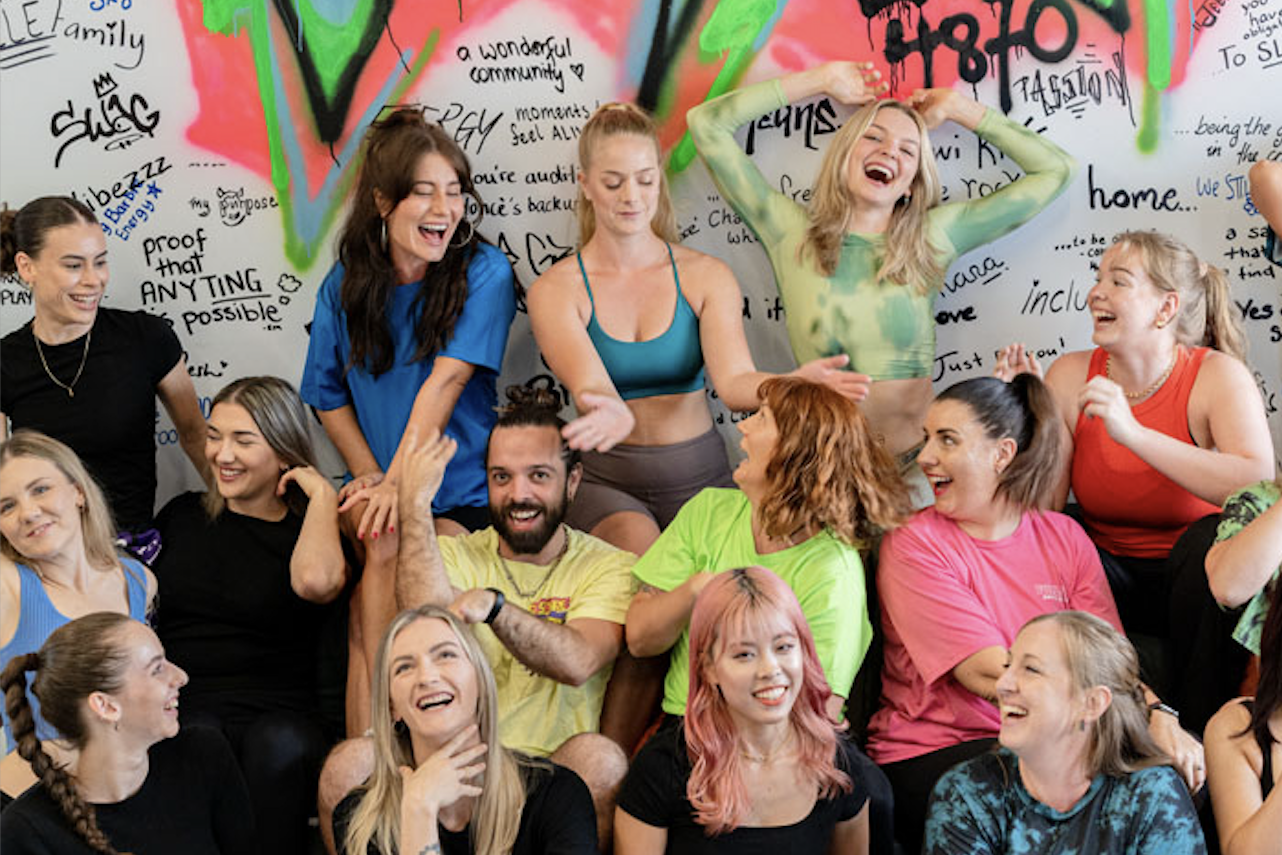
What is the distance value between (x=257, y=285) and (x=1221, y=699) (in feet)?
8.34

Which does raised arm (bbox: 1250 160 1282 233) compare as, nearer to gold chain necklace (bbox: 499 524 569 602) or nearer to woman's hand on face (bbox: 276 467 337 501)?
gold chain necklace (bbox: 499 524 569 602)

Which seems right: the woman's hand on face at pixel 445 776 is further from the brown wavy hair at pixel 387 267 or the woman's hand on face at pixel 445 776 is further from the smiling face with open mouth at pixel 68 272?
the smiling face with open mouth at pixel 68 272

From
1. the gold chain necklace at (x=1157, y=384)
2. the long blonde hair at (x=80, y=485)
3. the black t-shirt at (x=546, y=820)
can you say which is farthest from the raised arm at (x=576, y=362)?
the gold chain necklace at (x=1157, y=384)

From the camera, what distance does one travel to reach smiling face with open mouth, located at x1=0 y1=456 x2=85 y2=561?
3.23 metres

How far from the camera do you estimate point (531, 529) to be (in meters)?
3.22

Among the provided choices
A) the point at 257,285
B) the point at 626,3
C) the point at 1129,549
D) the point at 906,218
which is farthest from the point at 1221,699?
the point at 257,285

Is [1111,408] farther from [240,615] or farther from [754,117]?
[240,615]

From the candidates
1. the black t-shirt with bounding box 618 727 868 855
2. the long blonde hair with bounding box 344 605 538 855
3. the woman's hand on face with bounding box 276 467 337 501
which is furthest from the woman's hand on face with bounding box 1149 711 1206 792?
the woman's hand on face with bounding box 276 467 337 501

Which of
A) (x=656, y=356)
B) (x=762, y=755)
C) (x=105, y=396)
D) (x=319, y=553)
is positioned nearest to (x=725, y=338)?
(x=656, y=356)

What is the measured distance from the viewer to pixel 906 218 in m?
3.72

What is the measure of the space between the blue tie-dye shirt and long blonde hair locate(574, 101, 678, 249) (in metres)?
1.65

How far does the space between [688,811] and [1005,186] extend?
1.86m

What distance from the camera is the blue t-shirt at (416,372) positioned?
12.2ft

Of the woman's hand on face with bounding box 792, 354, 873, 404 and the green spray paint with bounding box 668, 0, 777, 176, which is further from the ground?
the green spray paint with bounding box 668, 0, 777, 176
